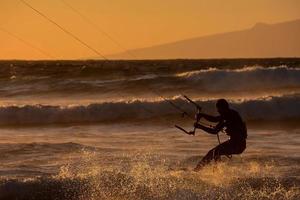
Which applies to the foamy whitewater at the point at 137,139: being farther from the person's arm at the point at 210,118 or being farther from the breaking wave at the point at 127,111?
the person's arm at the point at 210,118

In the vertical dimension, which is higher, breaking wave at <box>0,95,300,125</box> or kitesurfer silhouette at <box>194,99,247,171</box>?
breaking wave at <box>0,95,300,125</box>

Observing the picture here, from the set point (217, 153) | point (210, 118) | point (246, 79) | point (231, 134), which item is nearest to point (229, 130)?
point (231, 134)

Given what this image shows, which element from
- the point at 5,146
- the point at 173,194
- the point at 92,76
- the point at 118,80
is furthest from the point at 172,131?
the point at 92,76

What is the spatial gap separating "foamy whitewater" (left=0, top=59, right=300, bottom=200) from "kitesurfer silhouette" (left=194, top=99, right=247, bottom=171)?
50cm

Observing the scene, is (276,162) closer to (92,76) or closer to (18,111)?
(18,111)

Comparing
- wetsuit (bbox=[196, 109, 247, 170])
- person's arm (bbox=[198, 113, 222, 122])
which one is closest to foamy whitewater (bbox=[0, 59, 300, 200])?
wetsuit (bbox=[196, 109, 247, 170])

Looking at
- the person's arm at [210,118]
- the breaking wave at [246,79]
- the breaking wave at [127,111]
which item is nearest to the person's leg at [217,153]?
the person's arm at [210,118]

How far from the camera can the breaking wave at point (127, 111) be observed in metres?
28.5

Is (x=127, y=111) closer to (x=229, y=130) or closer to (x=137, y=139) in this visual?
(x=137, y=139)

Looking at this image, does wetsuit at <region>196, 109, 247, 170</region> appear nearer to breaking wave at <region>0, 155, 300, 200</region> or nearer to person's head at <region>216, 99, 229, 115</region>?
person's head at <region>216, 99, 229, 115</region>

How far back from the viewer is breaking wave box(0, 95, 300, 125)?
28531 mm

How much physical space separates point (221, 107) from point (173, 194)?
1889 millimetres

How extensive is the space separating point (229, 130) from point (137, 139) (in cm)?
803

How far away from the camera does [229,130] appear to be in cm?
1336
